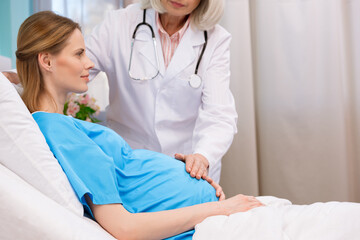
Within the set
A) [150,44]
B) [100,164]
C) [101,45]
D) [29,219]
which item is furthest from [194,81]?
[29,219]

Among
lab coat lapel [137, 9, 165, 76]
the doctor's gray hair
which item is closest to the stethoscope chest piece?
lab coat lapel [137, 9, 165, 76]

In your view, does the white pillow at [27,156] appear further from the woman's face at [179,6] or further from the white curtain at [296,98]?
the white curtain at [296,98]

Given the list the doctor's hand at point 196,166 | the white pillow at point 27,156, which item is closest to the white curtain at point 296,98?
the doctor's hand at point 196,166

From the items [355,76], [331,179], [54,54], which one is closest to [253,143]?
[331,179]

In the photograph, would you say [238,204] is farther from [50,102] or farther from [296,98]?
[296,98]

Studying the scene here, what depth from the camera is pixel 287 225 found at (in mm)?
1067

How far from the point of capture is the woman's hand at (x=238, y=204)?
1.19 metres

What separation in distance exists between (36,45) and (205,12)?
0.83 metres

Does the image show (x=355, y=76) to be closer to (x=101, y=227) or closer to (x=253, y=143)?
(x=253, y=143)

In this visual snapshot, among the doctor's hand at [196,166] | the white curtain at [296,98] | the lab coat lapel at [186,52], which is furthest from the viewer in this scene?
the white curtain at [296,98]

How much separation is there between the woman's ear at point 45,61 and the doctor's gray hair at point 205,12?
2.16 ft

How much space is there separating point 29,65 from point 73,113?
2.60 ft

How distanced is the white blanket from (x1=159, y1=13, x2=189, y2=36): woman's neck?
1.09 meters

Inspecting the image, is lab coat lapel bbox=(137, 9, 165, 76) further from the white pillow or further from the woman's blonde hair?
the white pillow
